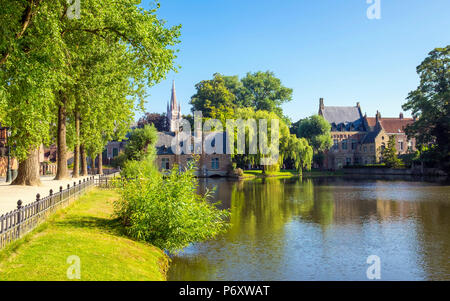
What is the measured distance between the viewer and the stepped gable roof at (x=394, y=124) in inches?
3644

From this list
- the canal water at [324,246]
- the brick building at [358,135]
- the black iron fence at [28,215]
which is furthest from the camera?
the brick building at [358,135]

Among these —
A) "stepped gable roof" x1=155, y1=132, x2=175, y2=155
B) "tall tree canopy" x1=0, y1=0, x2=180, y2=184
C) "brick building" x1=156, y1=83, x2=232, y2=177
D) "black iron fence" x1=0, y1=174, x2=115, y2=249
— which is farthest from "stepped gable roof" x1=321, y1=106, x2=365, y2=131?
"black iron fence" x1=0, y1=174, x2=115, y2=249

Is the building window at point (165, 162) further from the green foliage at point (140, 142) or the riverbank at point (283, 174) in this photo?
the green foliage at point (140, 142)

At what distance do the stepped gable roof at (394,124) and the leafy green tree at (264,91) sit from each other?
24.1 metres

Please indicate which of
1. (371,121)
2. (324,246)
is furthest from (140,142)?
(371,121)

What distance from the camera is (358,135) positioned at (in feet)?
313

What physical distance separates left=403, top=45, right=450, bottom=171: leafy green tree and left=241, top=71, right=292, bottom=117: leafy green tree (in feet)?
98.3

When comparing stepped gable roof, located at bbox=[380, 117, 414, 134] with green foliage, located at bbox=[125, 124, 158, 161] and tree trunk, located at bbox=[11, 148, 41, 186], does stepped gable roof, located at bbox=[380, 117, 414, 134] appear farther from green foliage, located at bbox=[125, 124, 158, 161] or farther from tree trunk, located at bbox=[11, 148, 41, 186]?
tree trunk, located at bbox=[11, 148, 41, 186]

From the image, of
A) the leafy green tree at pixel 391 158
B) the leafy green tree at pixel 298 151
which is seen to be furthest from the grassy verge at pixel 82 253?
the leafy green tree at pixel 391 158

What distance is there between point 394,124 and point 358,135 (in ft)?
28.4

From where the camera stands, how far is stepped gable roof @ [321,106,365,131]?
97250 mm

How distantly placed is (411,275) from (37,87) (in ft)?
51.3

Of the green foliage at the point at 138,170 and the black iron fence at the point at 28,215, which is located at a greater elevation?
the green foliage at the point at 138,170
